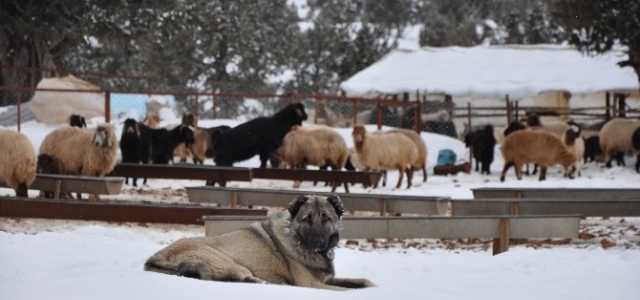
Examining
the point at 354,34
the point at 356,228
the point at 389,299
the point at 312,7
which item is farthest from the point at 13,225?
the point at 354,34

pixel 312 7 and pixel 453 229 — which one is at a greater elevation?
pixel 312 7

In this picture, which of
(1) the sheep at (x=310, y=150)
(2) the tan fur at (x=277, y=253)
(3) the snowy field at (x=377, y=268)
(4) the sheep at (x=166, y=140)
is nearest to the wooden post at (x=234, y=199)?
(3) the snowy field at (x=377, y=268)

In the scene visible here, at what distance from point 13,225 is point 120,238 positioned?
2.08m

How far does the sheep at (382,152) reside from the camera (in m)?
15.0

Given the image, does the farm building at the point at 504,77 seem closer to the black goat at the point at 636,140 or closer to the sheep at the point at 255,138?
the black goat at the point at 636,140

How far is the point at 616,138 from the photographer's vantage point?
1717cm

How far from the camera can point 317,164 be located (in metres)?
15.7

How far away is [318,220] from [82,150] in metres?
7.38

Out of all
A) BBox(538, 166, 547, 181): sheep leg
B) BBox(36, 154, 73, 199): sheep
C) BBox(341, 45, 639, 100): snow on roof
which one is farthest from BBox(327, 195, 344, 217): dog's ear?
BBox(341, 45, 639, 100): snow on roof

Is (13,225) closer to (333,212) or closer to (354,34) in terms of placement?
(333,212)

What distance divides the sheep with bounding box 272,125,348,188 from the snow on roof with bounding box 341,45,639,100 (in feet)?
33.6

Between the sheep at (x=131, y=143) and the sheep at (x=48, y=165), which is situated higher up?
the sheep at (x=131, y=143)

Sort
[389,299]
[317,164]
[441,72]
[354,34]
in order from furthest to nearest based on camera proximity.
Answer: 1. [354,34]
2. [441,72]
3. [317,164]
4. [389,299]

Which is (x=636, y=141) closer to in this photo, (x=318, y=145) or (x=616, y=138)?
(x=616, y=138)
